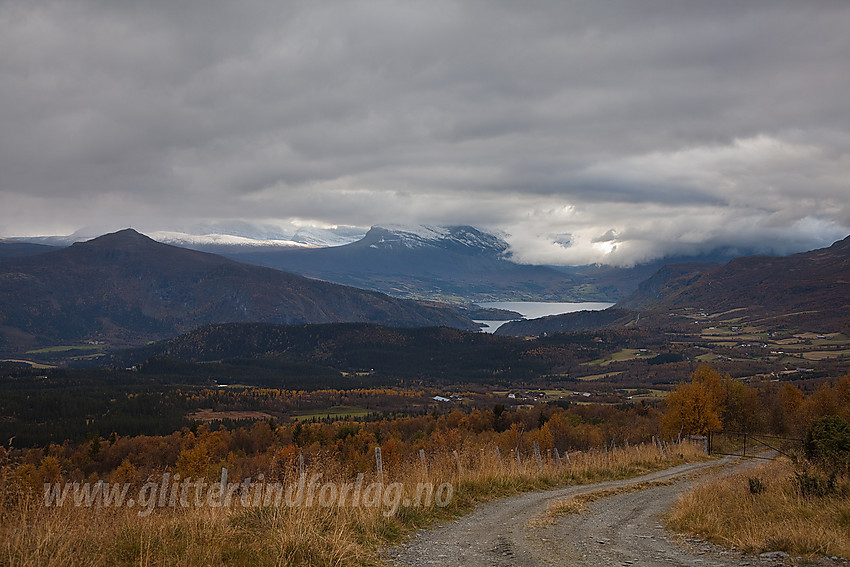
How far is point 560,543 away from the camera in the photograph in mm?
10664

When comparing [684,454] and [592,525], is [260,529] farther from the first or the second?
[684,454]

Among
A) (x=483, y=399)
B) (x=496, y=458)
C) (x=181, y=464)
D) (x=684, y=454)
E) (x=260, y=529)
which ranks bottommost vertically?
(x=483, y=399)

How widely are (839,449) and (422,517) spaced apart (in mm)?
10360

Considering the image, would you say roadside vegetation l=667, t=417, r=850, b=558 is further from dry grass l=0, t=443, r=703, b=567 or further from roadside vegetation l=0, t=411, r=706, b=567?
dry grass l=0, t=443, r=703, b=567

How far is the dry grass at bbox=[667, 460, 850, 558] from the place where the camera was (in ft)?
30.8

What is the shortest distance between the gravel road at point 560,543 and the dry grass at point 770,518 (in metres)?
0.36

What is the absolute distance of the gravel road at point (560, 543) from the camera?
9391mm

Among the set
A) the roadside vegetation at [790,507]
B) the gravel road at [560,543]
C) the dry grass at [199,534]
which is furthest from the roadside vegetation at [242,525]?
the roadside vegetation at [790,507]

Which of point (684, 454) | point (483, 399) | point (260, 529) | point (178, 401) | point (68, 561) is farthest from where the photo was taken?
point (483, 399)

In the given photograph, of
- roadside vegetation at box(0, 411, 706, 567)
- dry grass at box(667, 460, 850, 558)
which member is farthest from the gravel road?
roadside vegetation at box(0, 411, 706, 567)

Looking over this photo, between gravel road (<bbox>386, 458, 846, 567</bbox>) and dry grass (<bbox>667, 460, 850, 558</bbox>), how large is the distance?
14.2 inches

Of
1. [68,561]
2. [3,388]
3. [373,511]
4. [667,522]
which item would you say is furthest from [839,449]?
[3,388]

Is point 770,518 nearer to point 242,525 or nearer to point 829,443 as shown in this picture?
point 829,443

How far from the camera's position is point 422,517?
12.2 meters
